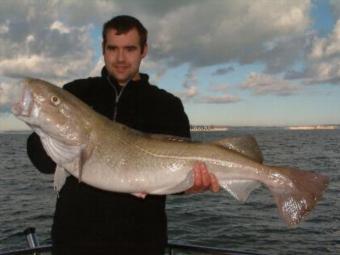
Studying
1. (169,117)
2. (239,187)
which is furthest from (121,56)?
(239,187)

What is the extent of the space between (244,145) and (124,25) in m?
1.72

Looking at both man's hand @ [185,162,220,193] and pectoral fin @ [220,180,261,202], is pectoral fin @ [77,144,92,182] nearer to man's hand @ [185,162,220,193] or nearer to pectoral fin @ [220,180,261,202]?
man's hand @ [185,162,220,193]

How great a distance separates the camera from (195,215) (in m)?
21.0

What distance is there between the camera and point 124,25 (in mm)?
4816

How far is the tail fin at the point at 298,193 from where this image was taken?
4.83m

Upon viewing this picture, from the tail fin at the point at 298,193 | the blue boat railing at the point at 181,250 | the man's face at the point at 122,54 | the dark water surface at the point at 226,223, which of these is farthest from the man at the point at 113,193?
the dark water surface at the point at 226,223

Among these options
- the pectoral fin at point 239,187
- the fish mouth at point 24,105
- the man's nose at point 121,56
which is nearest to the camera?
the fish mouth at point 24,105

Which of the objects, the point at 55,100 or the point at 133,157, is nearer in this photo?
the point at 55,100

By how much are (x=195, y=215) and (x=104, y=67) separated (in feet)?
54.5

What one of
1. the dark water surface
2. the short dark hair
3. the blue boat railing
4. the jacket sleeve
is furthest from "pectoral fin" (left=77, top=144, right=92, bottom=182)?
the dark water surface

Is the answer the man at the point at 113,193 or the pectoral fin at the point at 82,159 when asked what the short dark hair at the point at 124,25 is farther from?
the pectoral fin at the point at 82,159

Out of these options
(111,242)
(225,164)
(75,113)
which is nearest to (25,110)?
(75,113)

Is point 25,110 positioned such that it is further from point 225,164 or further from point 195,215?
point 195,215

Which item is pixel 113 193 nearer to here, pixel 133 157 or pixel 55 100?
pixel 133 157
